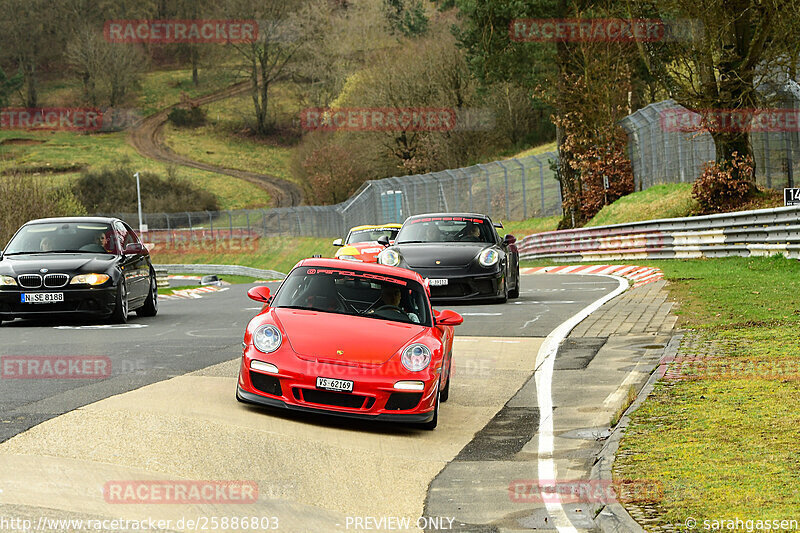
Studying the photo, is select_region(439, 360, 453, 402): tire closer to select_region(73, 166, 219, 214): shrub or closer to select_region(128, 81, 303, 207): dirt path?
select_region(73, 166, 219, 214): shrub

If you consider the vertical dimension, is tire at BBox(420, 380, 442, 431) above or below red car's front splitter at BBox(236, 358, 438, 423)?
below

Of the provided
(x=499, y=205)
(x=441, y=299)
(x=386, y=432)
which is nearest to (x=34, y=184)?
(x=499, y=205)

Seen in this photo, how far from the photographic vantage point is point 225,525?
550 centimetres

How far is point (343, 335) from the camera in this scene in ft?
28.6

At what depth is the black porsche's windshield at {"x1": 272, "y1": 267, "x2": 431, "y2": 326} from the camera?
9.50 meters

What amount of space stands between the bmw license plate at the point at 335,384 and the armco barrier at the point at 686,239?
54.1 ft

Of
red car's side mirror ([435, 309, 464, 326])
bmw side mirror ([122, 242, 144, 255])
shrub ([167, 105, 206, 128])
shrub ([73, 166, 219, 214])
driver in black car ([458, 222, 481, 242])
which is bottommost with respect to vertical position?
shrub ([73, 166, 219, 214])

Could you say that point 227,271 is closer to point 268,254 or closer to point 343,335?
point 268,254

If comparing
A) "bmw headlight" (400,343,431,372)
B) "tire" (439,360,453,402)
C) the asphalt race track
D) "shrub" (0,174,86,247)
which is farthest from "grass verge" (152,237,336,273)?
"bmw headlight" (400,343,431,372)

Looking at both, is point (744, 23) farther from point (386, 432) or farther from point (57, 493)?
point (57, 493)

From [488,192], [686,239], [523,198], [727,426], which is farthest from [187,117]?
[727,426]

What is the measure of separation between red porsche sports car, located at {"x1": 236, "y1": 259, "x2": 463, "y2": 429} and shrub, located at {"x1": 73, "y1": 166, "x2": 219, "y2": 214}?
9067 centimetres

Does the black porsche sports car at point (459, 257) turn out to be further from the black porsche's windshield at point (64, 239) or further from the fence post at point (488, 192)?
the fence post at point (488, 192)

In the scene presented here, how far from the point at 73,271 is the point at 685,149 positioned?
24873 millimetres
